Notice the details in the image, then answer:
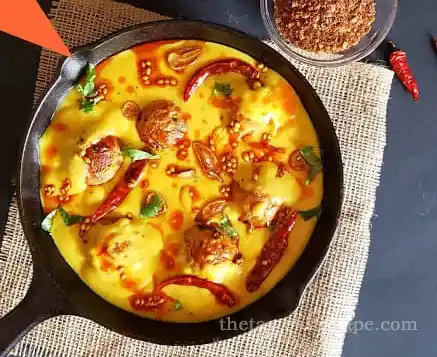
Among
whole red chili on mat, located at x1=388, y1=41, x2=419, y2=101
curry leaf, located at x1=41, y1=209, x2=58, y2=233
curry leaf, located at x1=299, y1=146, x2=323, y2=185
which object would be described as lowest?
curry leaf, located at x1=41, y1=209, x2=58, y2=233

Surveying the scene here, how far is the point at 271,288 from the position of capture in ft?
9.53

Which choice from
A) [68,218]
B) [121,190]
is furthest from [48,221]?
[121,190]

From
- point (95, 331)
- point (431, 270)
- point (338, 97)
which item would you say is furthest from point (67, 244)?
point (431, 270)

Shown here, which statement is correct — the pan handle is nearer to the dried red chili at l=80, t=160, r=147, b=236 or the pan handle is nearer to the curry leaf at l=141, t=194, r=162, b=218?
the dried red chili at l=80, t=160, r=147, b=236

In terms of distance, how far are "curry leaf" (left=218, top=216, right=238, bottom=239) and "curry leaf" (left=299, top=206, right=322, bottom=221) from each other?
0.95ft

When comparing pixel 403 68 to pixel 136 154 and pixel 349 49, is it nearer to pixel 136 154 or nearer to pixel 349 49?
pixel 349 49

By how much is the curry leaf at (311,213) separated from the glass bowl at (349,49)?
66 cm

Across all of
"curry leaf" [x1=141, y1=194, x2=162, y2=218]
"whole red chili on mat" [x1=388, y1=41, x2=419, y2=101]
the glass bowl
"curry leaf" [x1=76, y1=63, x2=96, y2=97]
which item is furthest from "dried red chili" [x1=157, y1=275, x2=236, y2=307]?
"whole red chili on mat" [x1=388, y1=41, x2=419, y2=101]

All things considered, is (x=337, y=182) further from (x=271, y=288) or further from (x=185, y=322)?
(x=185, y=322)

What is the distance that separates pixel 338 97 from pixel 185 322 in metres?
1.21

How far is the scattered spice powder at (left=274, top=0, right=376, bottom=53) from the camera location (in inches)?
114

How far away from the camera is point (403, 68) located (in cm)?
320

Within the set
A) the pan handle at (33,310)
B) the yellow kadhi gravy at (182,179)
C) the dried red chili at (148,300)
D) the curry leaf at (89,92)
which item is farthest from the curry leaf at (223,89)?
the pan handle at (33,310)

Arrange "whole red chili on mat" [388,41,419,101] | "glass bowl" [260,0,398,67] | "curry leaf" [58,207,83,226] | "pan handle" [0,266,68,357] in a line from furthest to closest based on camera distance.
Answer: "whole red chili on mat" [388,41,419,101], "glass bowl" [260,0,398,67], "curry leaf" [58,207,83,226], "pan handle" [0,266,68,357]
